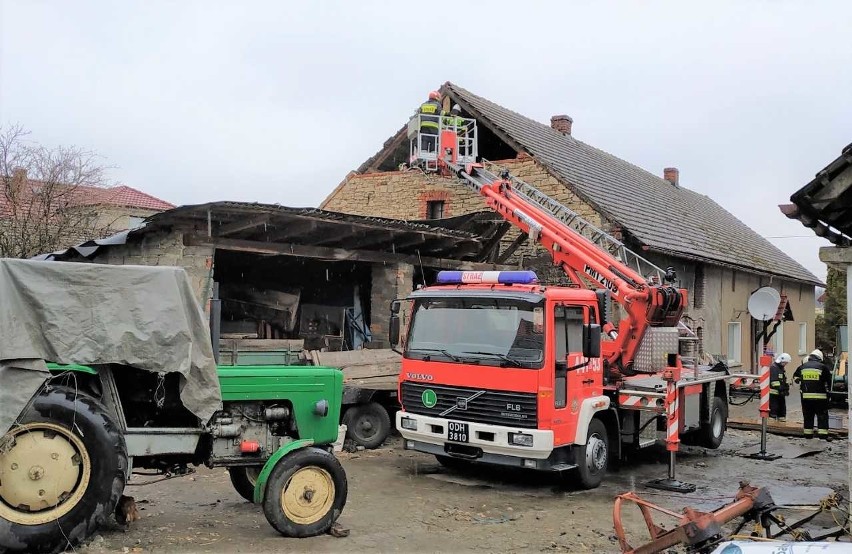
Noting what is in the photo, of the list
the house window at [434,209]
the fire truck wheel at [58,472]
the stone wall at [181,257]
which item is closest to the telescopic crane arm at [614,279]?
the stone wall at [181,257]

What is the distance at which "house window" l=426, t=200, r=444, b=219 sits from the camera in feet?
64.2

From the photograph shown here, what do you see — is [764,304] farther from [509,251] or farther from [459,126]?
[459,126]

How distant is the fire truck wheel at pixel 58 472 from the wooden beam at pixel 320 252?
5921 mm

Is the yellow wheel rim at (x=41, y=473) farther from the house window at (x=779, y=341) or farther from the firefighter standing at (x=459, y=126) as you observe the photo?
the house window at (x=779, y=341)

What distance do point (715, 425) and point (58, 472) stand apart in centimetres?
948

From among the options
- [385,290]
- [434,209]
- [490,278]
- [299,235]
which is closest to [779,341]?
[434,209]

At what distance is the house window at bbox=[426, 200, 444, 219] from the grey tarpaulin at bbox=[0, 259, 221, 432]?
45.3ft

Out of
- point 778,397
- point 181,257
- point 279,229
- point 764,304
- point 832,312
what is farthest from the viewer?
point 832,312

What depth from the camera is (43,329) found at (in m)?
5.44

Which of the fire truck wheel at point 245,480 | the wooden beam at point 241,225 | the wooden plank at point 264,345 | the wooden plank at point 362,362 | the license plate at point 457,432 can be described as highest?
the wooden beam at point 241,225

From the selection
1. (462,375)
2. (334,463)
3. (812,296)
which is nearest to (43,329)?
(334,463)

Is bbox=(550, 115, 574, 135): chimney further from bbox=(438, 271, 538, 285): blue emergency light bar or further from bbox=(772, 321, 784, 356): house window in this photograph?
bbox=(438, 271, 538, 285): blue emergency light bar

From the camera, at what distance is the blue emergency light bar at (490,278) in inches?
352

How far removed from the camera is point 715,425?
1155 centimetres
